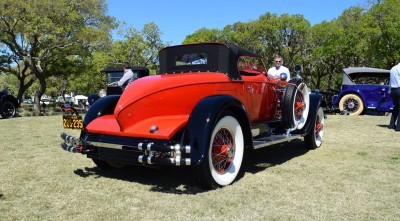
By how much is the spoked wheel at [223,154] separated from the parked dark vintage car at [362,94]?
1121cm

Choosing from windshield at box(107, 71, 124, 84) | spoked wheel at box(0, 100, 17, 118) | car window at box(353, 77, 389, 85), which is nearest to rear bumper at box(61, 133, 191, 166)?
windshield at box(107, 71, 124, 84)

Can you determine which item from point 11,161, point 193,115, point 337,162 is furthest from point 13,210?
point 337,162

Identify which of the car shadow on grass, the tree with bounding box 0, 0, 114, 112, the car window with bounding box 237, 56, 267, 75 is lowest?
the car shadow on grass

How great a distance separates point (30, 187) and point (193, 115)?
2.00 metres

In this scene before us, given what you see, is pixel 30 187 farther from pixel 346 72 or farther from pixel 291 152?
pixel 346 72

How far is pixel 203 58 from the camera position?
189 inches

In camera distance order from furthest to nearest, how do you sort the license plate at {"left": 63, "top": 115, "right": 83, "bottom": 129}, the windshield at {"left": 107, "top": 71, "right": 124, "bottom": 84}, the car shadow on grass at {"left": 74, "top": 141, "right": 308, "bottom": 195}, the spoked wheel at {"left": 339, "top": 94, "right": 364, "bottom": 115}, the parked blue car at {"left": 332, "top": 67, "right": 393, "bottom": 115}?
1. the windshield at {"left": 107, "top": 71, "right": 124, "bottom": 84}
2. the spoked wheel at {"left": 339, "top": 94, "right": 364, "bottom": 115}
3. the parked blue car at {"left": 332, "top": 67, "right": 393, "bottom": 115}
4. the license plate at {"left": 63, "top": 115, "right": 83, "bottom": 129}
5. the car shadow on grass at {"left": 74, "top": 141, "right": 308, "bottom": 195}

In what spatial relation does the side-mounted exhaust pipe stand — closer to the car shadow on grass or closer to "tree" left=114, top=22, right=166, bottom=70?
the car shadow on grass

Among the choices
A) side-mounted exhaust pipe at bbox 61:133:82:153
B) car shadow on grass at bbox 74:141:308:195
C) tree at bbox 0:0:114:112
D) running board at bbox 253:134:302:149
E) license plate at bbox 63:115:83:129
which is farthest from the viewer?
tree at bbox 0:0:114:112

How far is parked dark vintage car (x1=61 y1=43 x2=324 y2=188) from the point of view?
3.62m

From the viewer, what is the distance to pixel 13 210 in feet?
10.5

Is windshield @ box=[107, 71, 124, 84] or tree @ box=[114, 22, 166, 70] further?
tree @ box=[114, 22, 166, 70]

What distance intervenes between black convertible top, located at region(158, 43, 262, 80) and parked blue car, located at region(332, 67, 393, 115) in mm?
10158

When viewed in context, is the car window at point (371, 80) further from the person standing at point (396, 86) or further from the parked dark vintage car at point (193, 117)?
the parked dark vintage car at point (193, 117)
